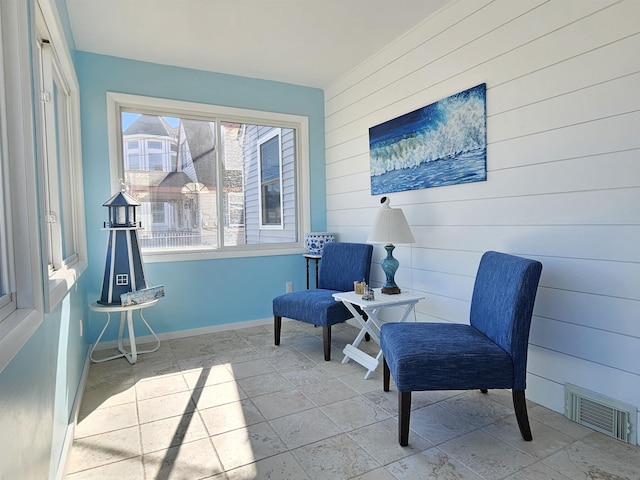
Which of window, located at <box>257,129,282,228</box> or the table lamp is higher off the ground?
window, located at <box>257,129,282,228</box>

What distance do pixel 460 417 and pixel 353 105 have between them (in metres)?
2.92

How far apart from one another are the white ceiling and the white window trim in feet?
1.21

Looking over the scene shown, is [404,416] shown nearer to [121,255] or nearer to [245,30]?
[121,255]

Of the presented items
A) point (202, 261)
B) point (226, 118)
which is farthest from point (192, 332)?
point (226, 118)

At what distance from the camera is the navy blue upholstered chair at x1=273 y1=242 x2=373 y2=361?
3.05m

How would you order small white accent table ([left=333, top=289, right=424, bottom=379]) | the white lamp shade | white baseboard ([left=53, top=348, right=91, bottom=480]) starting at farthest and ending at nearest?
the white lamp shade → small white accent table ([left=333, top=289, right=424, bottom=379]) → white baseboard ([left=53, top=348, right=91, bottom=480])

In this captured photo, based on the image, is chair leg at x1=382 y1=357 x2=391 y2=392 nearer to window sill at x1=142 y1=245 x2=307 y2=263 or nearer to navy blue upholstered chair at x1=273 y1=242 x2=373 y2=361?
navy blue upholstered chair at x1=273 y1=242 x2=373 y2=361

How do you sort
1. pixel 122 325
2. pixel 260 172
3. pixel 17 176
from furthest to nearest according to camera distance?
pixel 260 172, pixel 122 325, pixel 17 176

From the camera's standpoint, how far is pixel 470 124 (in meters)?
2.60

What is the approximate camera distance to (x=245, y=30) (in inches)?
119

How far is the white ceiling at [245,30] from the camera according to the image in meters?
2.70

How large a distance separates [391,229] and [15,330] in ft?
7.43

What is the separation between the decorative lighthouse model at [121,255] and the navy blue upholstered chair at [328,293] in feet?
3.84

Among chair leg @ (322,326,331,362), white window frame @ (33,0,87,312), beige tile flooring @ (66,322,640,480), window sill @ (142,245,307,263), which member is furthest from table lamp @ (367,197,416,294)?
white window frame @ (33,0,87,312)
